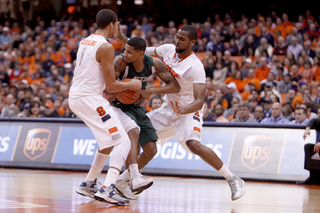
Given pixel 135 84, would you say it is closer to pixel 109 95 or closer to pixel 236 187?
pixel 109 95

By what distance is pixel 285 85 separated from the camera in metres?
13.5

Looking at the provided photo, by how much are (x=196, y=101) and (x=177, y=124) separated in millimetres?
631

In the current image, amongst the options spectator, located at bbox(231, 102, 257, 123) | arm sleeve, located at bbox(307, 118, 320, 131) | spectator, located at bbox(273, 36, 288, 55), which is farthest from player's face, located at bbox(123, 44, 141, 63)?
spectator, located at bbox(273, 36, 288, 55)

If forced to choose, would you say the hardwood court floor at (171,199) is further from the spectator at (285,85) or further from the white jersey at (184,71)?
the spectator at (285,85)

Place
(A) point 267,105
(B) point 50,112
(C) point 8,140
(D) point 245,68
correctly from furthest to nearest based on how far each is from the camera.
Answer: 1. (D) point 245,68
2. (B) point 50,112
3. (A) point 267,105
4. (C) point 8,140

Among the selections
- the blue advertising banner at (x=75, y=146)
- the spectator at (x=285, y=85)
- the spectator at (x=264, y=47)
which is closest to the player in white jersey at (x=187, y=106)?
the blue advertising banner at (x=75, y=146)

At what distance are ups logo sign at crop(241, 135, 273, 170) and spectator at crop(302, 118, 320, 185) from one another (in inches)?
33.0

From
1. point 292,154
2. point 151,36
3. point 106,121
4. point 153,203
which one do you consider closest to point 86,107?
point 106,121

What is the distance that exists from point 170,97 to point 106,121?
5.86ft

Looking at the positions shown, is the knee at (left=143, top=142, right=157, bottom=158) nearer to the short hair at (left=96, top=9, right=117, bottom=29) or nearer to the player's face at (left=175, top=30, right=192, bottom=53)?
the player's face at (left=175, top=30, right=192, bottom=53)

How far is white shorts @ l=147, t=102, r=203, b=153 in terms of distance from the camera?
624 centimetres

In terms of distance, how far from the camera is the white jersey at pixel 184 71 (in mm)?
6262

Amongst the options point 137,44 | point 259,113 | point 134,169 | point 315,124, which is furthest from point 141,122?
point 259,113

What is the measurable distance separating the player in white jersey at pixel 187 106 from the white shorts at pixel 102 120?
3.35 ft
